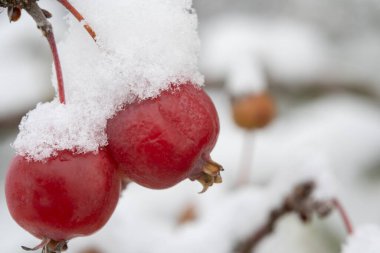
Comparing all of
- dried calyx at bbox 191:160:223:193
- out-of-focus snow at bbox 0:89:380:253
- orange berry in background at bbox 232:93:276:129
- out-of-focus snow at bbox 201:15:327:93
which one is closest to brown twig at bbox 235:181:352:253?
out-of-focus snow at bbox 0:89:380:253

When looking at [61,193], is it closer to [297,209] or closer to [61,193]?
[61,193]

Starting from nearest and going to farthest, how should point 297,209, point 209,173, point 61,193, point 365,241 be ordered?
1. point 61,193
2. point 209,173
3. point 365,241
4. point 297,209

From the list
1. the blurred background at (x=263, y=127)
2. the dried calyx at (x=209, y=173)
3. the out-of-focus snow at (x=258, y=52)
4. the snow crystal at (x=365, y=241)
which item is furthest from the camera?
the out-of-focus snow at (x=258, y=52)

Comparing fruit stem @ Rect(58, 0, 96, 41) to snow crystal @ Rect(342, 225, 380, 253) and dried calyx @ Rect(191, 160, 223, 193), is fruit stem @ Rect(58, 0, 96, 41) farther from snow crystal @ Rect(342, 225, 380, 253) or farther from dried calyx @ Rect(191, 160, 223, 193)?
snow crystal @ Rect(342, 225, 380, 253)

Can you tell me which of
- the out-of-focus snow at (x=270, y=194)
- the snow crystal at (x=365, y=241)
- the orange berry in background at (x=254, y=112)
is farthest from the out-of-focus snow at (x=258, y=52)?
the snow crystal at (x=365, y=241)

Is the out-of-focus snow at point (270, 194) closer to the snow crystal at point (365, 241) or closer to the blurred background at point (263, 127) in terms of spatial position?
the blurred background at point (263, 127)

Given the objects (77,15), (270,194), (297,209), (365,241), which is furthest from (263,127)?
(77,15)

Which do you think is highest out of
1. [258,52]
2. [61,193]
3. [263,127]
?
[61,193]

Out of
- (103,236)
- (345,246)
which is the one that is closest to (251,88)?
(103,236)
